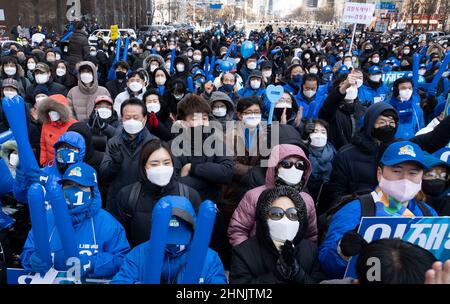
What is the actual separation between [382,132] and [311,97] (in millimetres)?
2531

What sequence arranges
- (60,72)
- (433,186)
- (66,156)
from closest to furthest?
(433,186) → (66,156) → (60,72)

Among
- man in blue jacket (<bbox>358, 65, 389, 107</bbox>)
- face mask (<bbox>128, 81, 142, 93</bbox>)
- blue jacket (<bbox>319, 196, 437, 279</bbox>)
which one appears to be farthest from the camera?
man in blue jacket (<bbox>358, 65, 389, 107</bbox>)

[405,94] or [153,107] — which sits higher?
[405,94]

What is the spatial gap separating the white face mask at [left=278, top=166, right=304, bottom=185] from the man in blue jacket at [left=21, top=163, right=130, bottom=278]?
1.18 m

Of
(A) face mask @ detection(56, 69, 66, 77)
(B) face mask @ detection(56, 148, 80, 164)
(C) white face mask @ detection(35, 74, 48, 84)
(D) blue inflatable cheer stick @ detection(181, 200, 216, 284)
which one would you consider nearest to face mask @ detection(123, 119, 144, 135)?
(B) face mask @ detection(56, 148, 80, 164)

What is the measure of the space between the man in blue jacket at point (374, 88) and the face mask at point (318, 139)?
2970 mm

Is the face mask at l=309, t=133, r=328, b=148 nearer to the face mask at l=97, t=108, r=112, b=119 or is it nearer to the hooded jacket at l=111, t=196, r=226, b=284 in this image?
the hooded jacket at l=111, t=196, r=226, b=284

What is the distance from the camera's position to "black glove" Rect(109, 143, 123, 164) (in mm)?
3270

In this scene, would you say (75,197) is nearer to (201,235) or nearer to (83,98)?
(201,235)

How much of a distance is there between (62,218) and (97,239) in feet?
3.08

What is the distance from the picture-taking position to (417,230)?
2.04m

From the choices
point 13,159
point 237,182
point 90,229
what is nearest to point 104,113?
point 13,159
